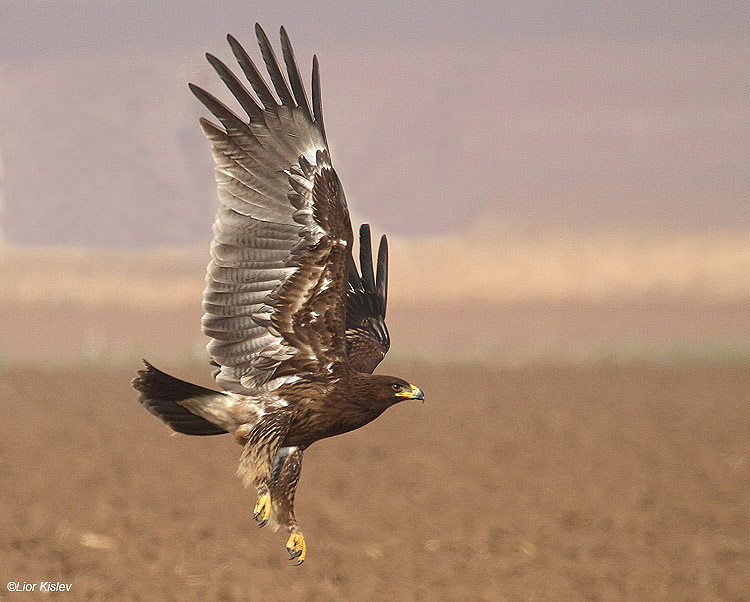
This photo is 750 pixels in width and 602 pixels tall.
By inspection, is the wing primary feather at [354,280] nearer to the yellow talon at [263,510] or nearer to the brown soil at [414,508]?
the yellow talon at [263,510]

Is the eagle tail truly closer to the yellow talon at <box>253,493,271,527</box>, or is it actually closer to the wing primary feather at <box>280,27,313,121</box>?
the yellow talon at <box>253,493,271,527</box>

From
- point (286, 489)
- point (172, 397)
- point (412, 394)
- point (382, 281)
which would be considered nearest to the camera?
point (286, 489)

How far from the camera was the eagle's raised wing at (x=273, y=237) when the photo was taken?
4.16 m

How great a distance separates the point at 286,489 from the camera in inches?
144

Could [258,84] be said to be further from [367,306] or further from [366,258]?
[366,258]

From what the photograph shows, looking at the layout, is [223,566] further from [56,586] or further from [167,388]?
[167,388]

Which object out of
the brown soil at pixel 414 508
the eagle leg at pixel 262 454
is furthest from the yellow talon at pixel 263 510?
the brown soil at pixel 414 508

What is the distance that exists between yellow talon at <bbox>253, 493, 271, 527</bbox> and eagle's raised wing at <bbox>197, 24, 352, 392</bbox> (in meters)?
0.63

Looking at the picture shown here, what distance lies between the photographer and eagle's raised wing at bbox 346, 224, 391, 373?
575cm

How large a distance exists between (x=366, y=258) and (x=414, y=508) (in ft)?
50.3

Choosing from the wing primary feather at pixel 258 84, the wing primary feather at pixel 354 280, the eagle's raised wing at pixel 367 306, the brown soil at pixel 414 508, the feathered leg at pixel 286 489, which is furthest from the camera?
the brown soil at pixel 414 508

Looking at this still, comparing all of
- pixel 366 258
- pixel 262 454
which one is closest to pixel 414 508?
pixel 366 258

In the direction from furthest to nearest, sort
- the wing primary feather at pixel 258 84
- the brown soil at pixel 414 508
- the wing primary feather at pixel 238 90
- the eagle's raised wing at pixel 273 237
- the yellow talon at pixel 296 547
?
the brown soil at pixel 414 508 < the wing primary feather at pixel 258 84 < the eagle's raised wing at pixel 273 237 < the wing primary feather at pixel 238 90 < the yellow talon at pixel 296 547

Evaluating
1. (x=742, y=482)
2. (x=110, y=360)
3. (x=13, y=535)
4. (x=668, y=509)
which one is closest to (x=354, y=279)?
(x=13, y=535)
